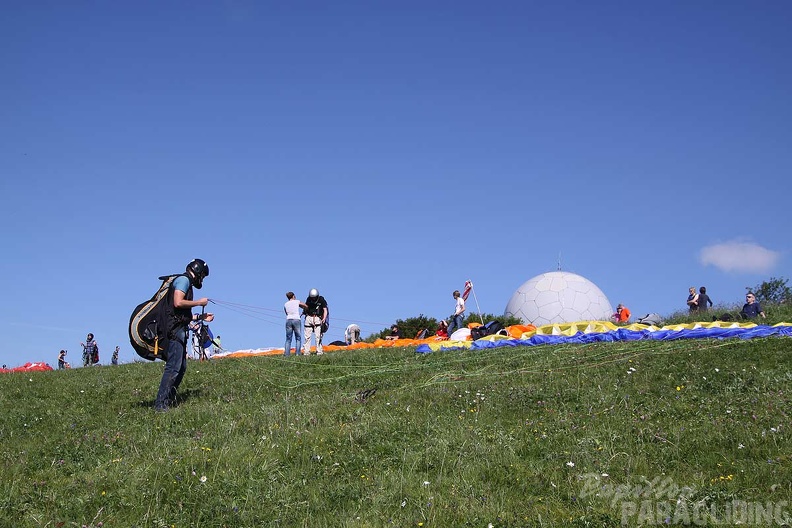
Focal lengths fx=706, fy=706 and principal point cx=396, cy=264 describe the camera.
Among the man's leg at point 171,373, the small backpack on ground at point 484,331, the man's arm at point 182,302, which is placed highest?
the man's arm at point 182,302

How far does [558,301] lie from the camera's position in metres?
53.0

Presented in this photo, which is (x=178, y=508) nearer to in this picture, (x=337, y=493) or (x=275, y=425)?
(x=337, y=493)

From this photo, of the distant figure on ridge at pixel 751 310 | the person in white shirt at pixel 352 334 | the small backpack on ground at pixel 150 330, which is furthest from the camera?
the person in white shirt at pixel 352 334

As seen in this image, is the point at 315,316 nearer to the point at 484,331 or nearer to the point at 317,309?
the point at 317,309

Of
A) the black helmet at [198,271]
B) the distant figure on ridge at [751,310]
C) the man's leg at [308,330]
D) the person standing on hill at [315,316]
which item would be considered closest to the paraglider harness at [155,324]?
the black helmet at [198,271]

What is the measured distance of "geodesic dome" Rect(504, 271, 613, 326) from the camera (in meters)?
52.0

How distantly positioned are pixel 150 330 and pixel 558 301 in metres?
43.3

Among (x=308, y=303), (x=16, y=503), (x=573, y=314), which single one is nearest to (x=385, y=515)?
(x=16, y=503)

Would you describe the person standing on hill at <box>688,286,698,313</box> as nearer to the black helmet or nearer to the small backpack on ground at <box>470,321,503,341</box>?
the small backpack on ground at <box>470,321,503,341</box>

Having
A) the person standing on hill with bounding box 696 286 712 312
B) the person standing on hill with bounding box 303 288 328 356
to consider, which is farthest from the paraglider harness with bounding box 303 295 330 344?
the person standing on hill with bounding box 696 286 712 312

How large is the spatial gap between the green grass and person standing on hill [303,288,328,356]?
10.4 m

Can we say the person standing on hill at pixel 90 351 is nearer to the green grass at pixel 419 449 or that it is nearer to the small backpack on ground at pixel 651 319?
the green grass at pixel 419 449

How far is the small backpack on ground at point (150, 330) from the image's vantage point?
12961 mm

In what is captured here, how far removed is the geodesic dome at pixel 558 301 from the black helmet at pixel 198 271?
39.9 meters
